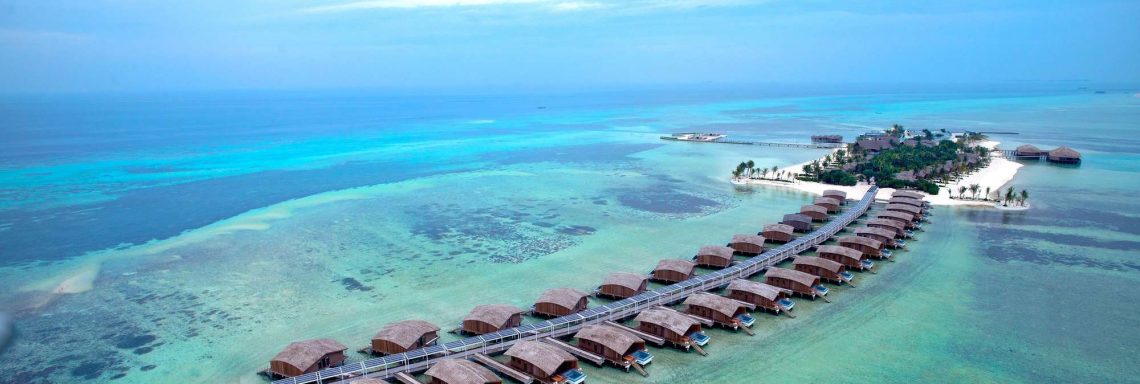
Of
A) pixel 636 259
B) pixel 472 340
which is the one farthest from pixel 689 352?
pixel 636 259

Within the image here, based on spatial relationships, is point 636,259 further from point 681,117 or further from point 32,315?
point 681,117

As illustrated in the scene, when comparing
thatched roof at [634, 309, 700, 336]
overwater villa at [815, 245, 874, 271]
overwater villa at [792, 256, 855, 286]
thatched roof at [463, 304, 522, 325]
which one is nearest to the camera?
thatched roof at [634, 309, 700, 336]

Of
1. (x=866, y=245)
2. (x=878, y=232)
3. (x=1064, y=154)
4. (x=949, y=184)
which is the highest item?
(x=1064, y=154)

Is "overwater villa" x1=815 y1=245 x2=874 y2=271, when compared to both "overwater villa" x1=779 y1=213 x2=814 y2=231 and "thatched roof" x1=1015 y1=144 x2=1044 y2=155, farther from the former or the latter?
"thatched roof" x1=1015 y1=144 x2=1044 y2=155

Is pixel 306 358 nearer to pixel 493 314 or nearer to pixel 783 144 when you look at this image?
pixel 493 314

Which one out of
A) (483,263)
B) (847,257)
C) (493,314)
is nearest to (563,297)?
(493,314)

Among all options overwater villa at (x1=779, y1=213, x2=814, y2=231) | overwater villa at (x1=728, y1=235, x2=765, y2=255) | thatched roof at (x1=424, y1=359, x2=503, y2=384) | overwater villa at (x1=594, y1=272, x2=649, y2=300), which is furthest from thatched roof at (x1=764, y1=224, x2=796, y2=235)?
thatched roof at (x1=424, y1=359, x2=503, y2=384)

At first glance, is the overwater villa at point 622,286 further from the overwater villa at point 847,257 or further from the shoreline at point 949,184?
the shoreline at point 949,184
